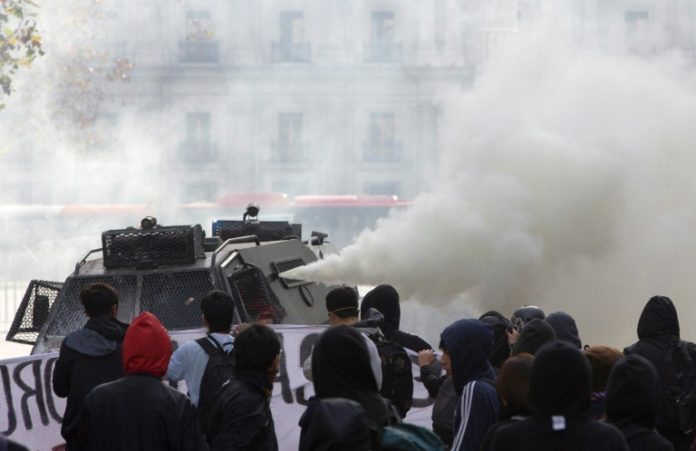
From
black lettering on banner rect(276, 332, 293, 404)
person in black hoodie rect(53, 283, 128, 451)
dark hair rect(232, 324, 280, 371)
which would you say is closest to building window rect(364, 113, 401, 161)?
black lettering on banner rect(276, 332, 293, 404)

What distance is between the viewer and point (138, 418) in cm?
567

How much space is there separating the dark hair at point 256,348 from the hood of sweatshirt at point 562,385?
1.45 meters

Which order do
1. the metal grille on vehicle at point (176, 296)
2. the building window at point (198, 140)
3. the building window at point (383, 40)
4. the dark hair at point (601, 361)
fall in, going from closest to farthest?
the dark hair at point (601, 361) < the metal grille on vehicle at point (176, 296) < the building window at point (383, 40) < the building window at point (198, 140)

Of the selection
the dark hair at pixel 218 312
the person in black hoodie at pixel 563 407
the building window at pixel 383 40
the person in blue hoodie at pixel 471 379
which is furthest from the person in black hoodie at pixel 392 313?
the building window at pixel 383 40

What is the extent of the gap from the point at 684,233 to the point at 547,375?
12.5 meters

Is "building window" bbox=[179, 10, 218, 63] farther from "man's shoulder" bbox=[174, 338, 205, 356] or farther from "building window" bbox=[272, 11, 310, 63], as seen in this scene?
"man's shoulder" bbox=[174, 338, 205, 356]

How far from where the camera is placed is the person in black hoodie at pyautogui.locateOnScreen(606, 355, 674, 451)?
17.0 ft

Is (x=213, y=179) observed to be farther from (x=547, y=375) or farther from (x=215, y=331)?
(x=547, y=375)

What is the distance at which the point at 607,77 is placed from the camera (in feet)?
58.0

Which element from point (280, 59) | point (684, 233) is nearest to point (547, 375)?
point (684, 233)

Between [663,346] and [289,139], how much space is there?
3327cm

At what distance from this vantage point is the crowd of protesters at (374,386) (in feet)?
15.7

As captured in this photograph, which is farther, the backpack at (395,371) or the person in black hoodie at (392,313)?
the person in black hoodie at (392,313)

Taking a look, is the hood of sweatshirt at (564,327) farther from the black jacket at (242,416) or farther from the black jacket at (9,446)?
the black jacket at (9,446)
